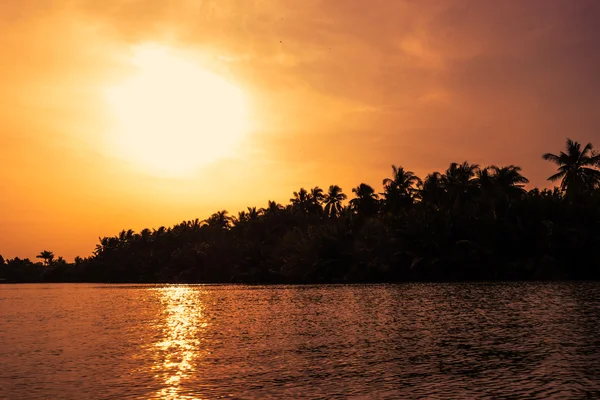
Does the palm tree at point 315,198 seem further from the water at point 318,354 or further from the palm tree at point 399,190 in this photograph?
the water at point 318,354

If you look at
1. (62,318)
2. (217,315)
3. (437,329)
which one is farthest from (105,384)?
(62,318)

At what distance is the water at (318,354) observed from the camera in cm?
1656

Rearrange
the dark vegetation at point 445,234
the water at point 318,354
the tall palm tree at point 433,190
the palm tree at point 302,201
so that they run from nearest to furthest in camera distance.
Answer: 1. the water at point 318,354
2. the dark vegetation at point 445,234
3. the tall palm tree at point 433,190
4. the palm tree at point 302,201

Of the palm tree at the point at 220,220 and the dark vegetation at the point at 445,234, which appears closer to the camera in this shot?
the dark vegetation at the point at 445,234

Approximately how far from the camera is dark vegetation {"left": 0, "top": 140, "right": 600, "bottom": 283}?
75250 millimetres

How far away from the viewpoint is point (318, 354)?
2314 centimetres

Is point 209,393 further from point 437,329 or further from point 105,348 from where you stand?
point 437,329

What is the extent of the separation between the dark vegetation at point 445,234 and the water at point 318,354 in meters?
35.7

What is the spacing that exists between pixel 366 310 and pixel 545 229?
43.0m

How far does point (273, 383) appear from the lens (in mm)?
17516

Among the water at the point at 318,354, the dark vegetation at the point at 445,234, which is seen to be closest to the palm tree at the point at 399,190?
the dark vegetation at the point at 445,234

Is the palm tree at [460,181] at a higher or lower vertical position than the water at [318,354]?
higher

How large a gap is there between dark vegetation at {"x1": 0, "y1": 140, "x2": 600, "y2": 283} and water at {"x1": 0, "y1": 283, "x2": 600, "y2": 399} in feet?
117

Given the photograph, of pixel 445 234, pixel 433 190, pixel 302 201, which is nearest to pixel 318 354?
pixel 445 234
